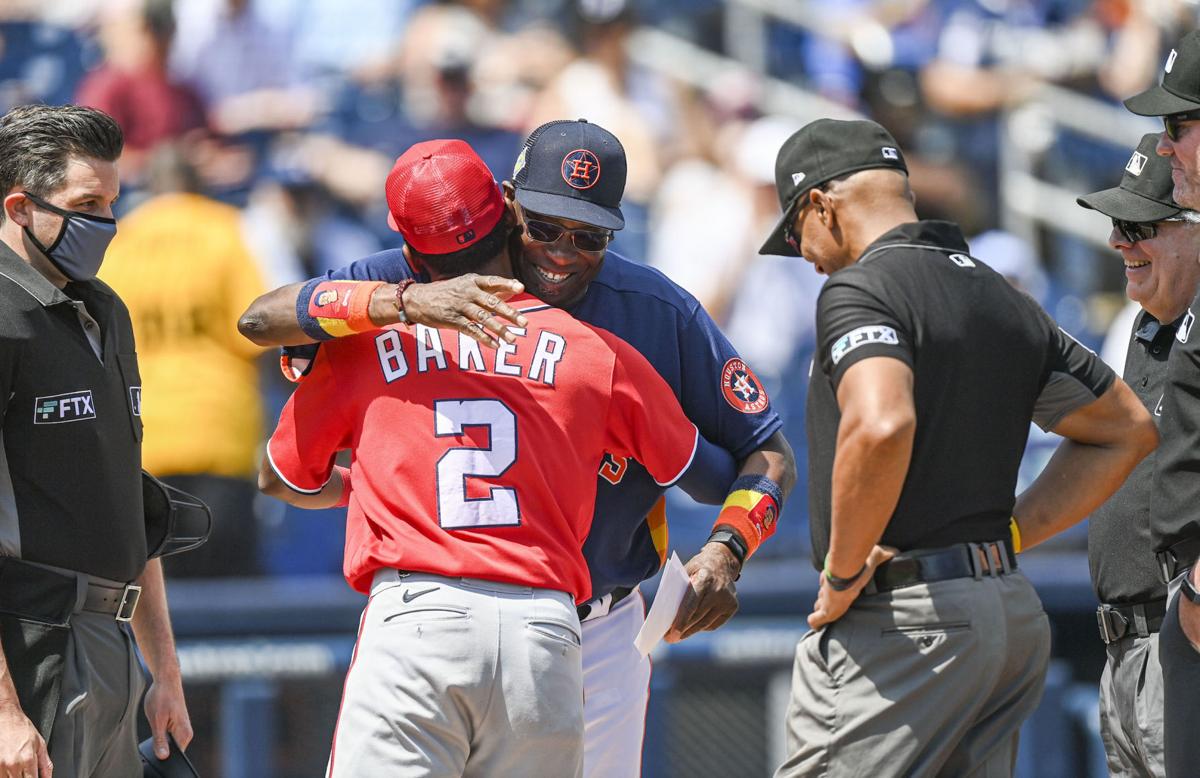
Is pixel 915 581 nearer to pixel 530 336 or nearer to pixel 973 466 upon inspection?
pixel 973 466

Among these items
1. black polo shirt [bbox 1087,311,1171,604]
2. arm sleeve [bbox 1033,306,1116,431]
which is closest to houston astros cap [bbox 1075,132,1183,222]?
black polo shirt [bbox 1087,311,1171,604]

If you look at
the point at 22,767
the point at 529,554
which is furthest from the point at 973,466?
the point at 22,767

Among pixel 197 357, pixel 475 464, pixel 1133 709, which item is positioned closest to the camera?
pixel 475 464

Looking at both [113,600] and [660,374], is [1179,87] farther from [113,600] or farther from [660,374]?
[113,600]

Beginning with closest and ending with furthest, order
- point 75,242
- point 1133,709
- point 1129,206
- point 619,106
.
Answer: point 75,242
point 1133,709
point 1129,206
point 619,106

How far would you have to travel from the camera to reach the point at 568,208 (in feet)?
10.9

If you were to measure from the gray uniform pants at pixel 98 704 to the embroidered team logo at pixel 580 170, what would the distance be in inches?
55.4

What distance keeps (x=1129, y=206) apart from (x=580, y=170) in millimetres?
1562

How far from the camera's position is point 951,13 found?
821cm

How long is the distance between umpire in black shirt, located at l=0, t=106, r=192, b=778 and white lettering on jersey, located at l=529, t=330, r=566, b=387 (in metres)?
0.97

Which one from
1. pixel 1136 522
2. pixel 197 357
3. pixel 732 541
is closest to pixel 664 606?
pixel 732 541

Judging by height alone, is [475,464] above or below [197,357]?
above

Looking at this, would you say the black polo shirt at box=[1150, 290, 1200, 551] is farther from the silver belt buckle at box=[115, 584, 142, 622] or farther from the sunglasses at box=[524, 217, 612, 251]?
the silver belt buckle at box=[115, 584, 142, 622]

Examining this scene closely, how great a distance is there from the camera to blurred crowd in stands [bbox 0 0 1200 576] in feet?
24.9
